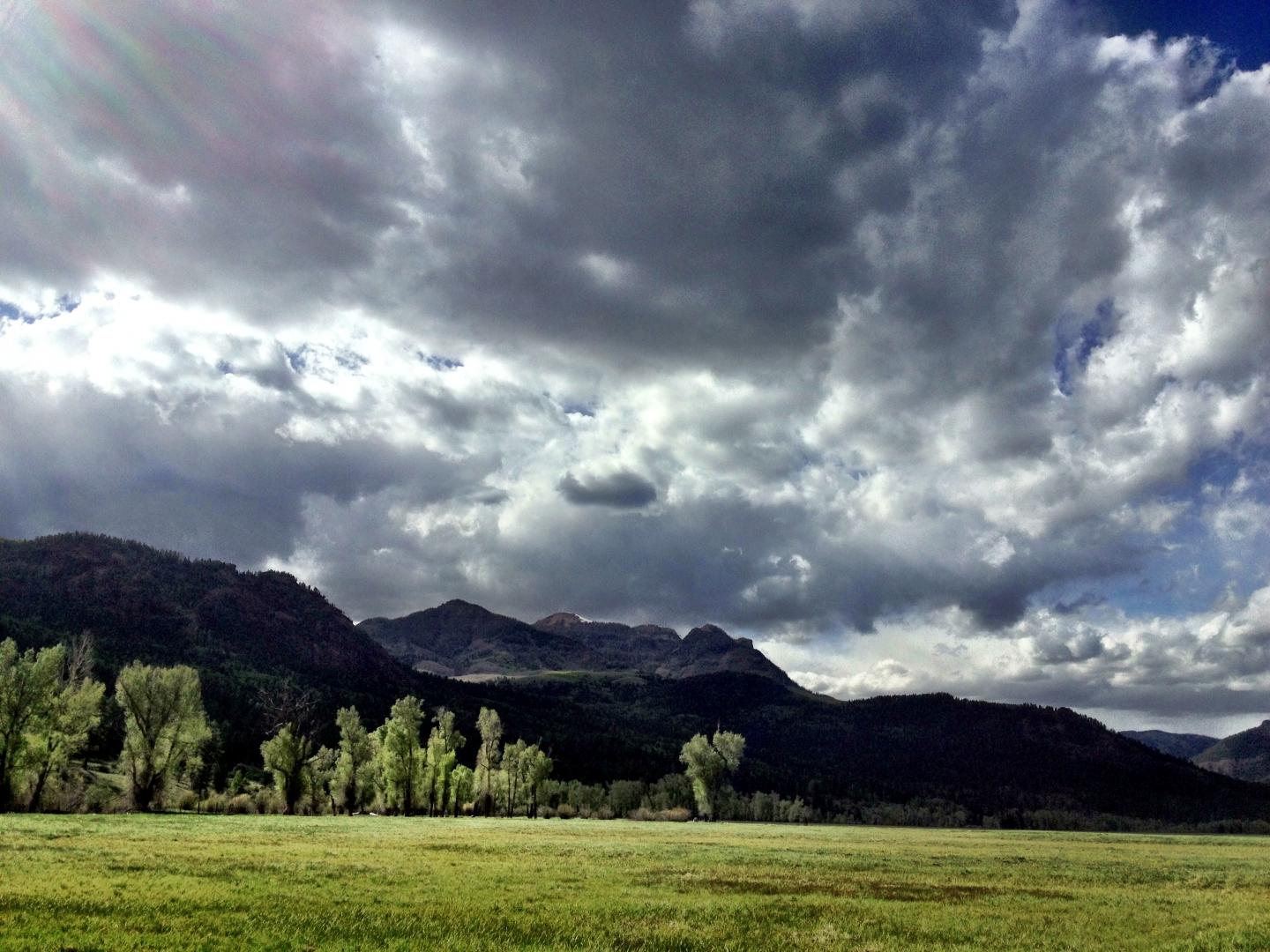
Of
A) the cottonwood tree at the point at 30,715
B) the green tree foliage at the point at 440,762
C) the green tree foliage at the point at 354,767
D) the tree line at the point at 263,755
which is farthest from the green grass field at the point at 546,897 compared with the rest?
the green tree foliage at the point at 440,762

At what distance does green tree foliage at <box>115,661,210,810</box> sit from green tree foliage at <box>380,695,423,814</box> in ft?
106

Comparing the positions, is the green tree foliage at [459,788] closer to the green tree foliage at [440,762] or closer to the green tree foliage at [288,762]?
the green tree foliage at [440,762]

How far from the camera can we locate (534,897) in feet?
115

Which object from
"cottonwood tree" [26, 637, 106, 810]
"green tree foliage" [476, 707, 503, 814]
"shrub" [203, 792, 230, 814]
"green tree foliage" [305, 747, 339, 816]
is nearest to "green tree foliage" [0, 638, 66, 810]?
"cottonwood tree" [26, 637, 106, 810]

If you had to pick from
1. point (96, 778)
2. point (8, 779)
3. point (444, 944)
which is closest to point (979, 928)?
point (444, 944)

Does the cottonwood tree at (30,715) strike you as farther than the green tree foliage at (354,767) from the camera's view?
No

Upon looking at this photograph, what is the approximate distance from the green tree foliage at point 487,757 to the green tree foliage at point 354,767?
22132 millimetres

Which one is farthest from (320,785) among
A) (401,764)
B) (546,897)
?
(546,897)

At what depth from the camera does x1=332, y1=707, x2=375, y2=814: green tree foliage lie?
126 m

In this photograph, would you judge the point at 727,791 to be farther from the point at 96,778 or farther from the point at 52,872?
the point at 52,872

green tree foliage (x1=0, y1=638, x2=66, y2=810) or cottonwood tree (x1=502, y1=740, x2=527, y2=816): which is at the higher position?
green tree foliage (x1=0, y1=638, x2=66, y2=810)

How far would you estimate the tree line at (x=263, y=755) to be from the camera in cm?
8806

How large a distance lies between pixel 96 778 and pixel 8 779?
118 ft

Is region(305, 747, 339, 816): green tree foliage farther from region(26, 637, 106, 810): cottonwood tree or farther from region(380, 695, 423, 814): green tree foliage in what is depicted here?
region(26, 637, 106, 810): cottonwood tree
